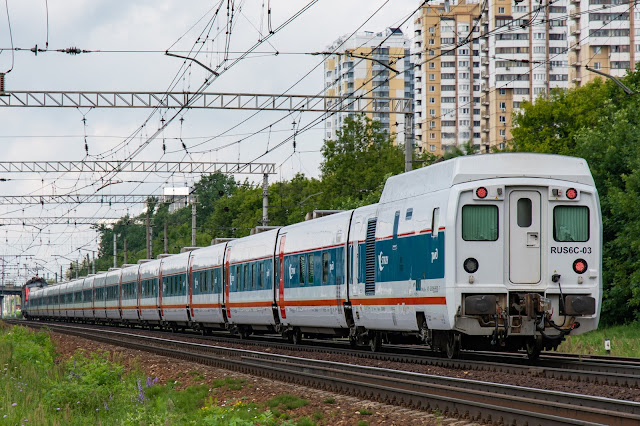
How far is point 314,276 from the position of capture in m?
25.3

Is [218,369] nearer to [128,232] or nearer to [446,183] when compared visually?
[446,183]

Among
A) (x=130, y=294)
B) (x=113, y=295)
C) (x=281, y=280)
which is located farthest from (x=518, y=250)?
(x=113, y=295)

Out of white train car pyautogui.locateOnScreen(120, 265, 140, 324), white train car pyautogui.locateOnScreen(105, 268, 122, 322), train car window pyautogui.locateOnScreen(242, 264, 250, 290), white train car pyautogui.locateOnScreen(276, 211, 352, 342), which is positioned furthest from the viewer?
white train car pyautogui.locateOnScreen(105, 268, 122, 322)

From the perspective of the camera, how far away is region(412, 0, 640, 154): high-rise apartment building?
12438 cm

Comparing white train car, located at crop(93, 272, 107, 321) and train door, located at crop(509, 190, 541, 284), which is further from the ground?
train door, located at crop(509, 190, 541, 284)

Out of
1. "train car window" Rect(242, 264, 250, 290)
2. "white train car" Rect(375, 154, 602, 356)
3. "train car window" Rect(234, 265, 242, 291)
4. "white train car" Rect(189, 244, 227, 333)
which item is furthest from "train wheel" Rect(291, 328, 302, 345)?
"white train car" Rect(375, 154, 602, 356)

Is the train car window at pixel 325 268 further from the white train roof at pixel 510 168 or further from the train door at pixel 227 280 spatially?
the train door at pixel 227 280

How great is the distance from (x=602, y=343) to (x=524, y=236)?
9990 millimetres

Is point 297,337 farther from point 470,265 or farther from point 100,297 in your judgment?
point 100,297

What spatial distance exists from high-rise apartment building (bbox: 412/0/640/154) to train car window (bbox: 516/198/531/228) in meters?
81.3

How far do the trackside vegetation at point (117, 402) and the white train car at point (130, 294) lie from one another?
3131 centimetres

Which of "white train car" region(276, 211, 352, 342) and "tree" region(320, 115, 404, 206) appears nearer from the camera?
"white train car" region(276, 211, 352, 342)

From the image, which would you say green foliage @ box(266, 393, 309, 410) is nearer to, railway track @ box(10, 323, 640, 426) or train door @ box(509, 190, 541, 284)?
railway track @ box(10, 323, 640, 426)

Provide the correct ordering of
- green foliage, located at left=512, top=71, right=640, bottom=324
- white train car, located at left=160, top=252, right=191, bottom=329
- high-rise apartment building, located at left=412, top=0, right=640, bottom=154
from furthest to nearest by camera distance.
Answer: high-rise apartment building, located at left=412, top=0, right=640, bottom=154 → white train car, located at left=160, top=252, right=191, bottom=329 → green foliage, located at left=512, top=71, right=640, bottom=324
